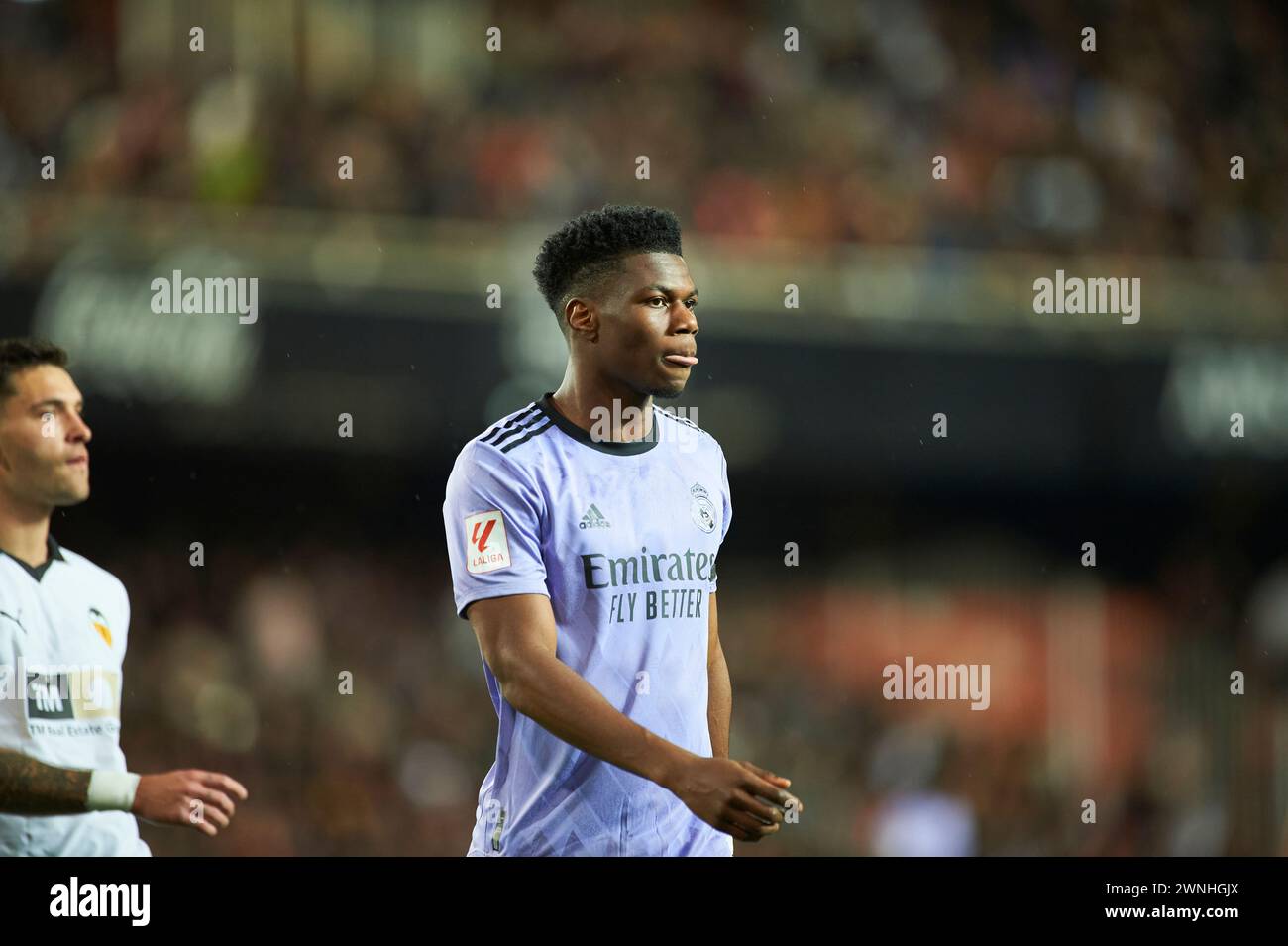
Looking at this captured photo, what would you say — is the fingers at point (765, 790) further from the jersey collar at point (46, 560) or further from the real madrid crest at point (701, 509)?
the jersey collar at point (46, 560)

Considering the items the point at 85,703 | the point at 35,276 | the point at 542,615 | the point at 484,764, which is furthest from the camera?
the point at 484,764

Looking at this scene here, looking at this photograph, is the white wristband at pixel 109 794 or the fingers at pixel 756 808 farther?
the white wristband at pixel 109 794

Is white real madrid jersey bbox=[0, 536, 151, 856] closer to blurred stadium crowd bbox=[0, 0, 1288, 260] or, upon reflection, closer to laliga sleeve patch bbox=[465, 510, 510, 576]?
laliga sleeve patch bbox=[465, 510, 510, 576]

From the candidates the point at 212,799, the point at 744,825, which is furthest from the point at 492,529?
the point at 212,799

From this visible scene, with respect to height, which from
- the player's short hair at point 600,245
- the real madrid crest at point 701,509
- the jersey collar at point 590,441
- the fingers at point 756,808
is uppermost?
the player's short hair at point 600,245

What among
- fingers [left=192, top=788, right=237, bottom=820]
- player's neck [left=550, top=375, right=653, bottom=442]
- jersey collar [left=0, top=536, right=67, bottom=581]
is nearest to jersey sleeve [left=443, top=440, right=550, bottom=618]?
player's neck [left=550, top=375, right=653, bottom=442]

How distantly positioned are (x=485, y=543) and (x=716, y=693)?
811 mm

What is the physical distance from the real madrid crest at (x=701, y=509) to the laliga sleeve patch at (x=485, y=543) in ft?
1.65

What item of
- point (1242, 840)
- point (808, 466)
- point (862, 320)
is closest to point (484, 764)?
point (808, 466)

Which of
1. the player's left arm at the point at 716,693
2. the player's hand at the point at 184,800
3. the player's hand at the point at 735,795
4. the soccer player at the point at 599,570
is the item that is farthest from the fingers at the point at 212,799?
the player's hand at the point at 735,795

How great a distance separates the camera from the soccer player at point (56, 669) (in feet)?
13.1

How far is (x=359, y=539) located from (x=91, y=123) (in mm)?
2420

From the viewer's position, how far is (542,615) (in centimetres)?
344
